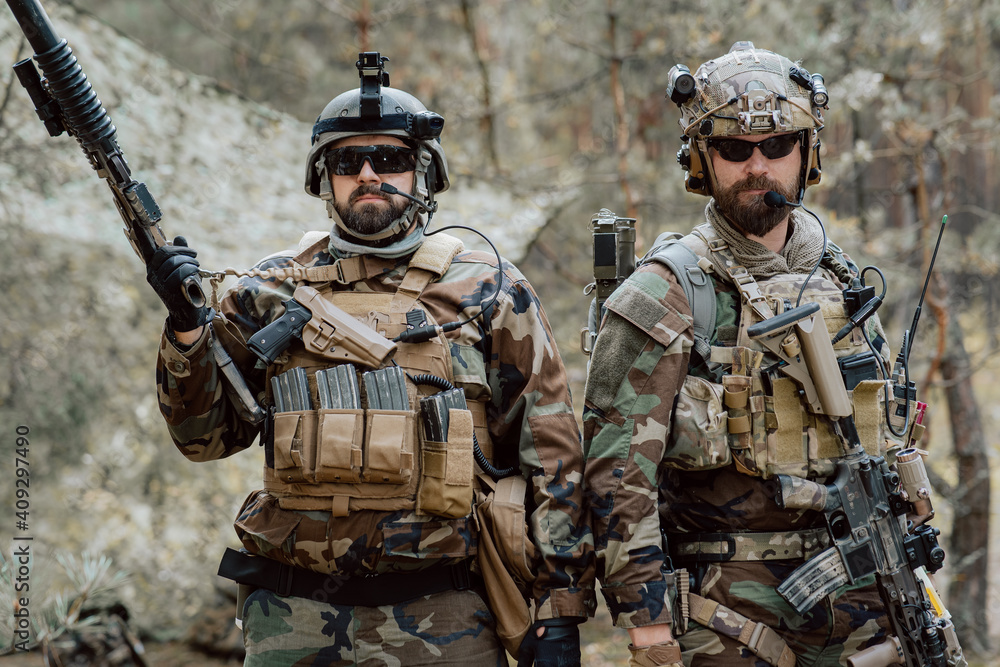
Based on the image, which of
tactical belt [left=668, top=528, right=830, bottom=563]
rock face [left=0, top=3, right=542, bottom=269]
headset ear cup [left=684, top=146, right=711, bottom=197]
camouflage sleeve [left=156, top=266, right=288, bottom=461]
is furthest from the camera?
rock face [left=0, top=3, right=542, bottom=269]

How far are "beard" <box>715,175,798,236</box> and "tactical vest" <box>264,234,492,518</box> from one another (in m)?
1.15

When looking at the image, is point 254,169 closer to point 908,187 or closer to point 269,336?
point 269,336

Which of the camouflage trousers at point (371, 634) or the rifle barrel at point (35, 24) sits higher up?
the rifle barrel at point (35, 24)

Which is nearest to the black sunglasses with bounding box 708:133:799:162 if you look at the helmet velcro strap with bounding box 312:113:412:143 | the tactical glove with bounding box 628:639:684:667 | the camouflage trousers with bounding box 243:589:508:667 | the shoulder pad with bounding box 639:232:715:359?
the shoulder pad with bounding box 639:232:715:359

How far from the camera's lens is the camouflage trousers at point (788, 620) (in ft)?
9.62

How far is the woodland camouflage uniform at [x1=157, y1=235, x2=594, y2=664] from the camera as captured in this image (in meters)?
3.03

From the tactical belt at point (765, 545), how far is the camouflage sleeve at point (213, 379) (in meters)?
1.78

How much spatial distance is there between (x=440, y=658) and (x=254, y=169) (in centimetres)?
541

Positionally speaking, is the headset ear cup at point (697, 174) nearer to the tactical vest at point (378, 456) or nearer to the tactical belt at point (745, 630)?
the tactical vest at point (378, 456)

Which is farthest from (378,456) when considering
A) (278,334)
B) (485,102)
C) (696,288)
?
(485,102)

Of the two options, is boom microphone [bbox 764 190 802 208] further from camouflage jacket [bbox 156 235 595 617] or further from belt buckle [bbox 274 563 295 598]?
belt buckle [bbox 274 563 295 598]

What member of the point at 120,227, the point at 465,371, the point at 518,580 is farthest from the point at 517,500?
the point at 120,227

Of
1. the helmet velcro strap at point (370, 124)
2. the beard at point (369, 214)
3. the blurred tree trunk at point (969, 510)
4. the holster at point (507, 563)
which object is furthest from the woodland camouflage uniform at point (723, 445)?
the blurred tree trunk at point (969, 510)

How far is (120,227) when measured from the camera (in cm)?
684
